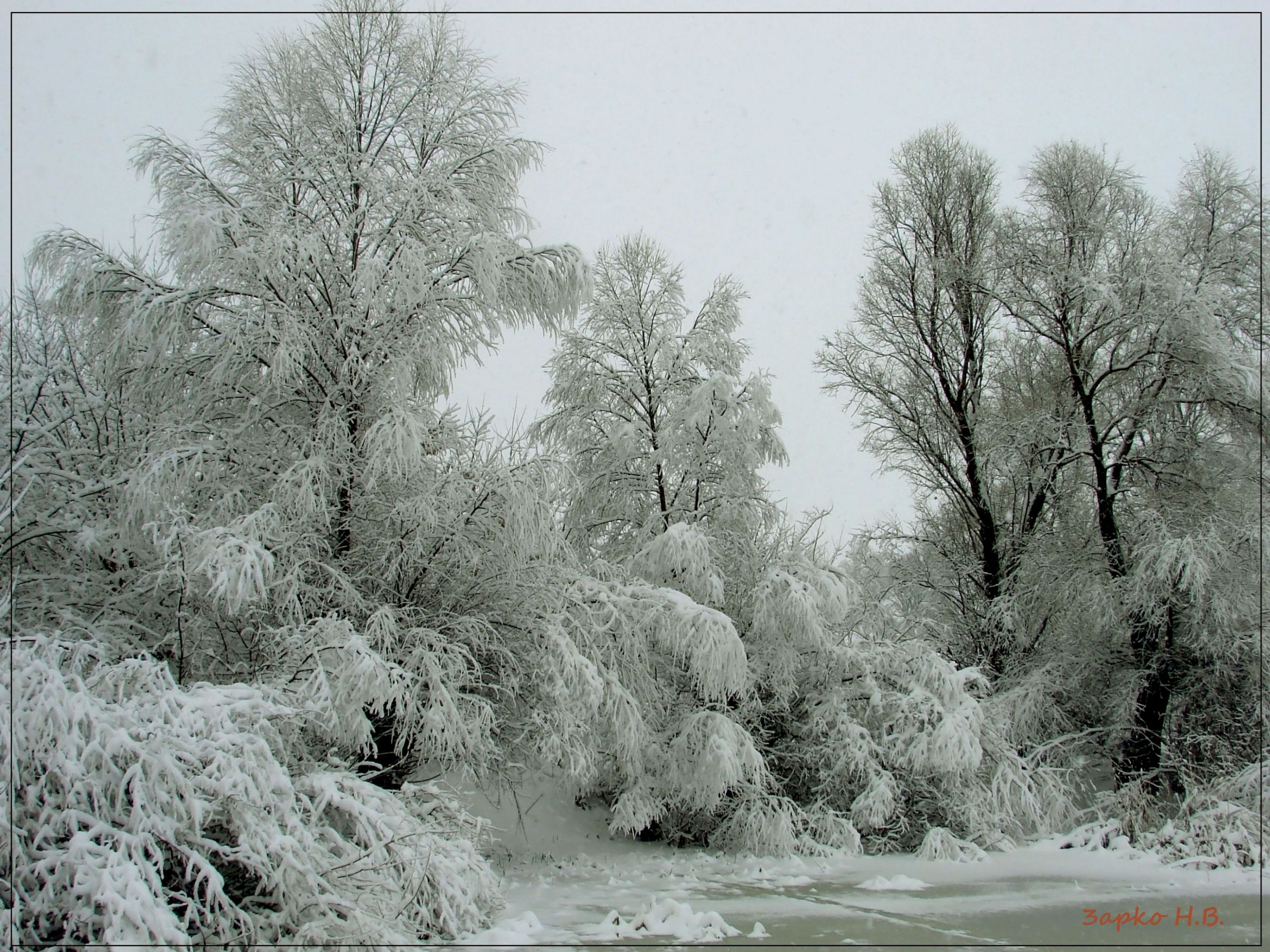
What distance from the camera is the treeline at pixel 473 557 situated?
490cm

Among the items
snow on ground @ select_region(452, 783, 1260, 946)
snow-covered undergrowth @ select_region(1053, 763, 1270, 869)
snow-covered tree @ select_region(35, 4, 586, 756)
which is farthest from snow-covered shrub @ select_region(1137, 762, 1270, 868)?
snow-covered tree @ select_region(35, 4, 586, 756)

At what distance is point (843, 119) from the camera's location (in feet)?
48.1

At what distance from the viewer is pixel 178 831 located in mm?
4465

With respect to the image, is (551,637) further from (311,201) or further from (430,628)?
(311,201)

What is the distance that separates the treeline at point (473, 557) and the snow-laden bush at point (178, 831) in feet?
0.09

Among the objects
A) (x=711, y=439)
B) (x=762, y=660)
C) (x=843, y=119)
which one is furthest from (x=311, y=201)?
(x=843, y=119)

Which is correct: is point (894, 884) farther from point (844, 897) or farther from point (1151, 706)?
point (1151, 706)

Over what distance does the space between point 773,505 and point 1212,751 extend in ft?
19.3

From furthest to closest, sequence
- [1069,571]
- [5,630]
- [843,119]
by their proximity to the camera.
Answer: [843,119] → [1069,571] → [5,630]

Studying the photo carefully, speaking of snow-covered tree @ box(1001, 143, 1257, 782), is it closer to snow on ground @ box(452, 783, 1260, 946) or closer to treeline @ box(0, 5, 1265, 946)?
treeline @ box(0, 5, 1265, 946)

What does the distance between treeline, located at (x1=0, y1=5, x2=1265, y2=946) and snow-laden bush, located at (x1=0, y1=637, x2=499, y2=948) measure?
27 mm

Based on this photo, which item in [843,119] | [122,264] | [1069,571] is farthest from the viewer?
[843,119]

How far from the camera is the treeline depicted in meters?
4.90
